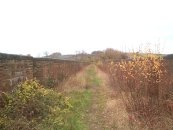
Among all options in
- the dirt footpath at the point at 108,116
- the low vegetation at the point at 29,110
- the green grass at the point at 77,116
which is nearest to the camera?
the low vegetation at the point at 29,110

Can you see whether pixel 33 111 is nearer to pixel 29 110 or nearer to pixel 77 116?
pixel 29 110

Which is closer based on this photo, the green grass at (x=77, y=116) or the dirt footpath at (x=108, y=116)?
the green grass at (x=77, y=116)

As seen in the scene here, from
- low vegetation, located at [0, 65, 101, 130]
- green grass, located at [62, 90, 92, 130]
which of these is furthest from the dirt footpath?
low vegetation, located at [0, 65, 101, 130]

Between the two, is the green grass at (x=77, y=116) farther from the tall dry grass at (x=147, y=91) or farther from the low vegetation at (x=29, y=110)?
the tall dry grass at (x=147, y=91)

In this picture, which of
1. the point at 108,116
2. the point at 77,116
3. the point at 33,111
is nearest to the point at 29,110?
the point at 33,111

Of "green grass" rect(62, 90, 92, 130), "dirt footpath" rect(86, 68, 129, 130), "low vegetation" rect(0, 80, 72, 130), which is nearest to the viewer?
"low vegetation" rect(0, 80, 72, 130)

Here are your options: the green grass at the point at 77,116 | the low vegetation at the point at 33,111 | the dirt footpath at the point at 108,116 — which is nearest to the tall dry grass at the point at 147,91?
the dirt footpath at the point at 108,116

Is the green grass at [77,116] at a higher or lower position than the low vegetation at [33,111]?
lower

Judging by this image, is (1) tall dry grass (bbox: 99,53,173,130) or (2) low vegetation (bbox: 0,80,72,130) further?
(1) tall dry grass (bbox: 99,53,173,130)

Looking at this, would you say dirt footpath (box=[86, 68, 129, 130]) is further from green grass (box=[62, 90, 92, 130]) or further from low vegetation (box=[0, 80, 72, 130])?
low vegetation (box=[0, 80, 72, 130])

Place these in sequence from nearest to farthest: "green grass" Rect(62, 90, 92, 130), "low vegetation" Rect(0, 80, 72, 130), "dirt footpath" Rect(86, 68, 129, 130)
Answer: "low vegetation" Rect(0, 80, 72, 130), "green grass" Rect(62, 90, 92, 130), "dirt footpath" Rect(86, 68, 129, 130)

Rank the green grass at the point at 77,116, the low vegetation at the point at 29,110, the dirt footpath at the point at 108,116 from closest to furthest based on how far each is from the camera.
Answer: the low vegetation at the point at 29,110 < the green grass at the point at 77,116 < the dirt footpath at the point at 108,116

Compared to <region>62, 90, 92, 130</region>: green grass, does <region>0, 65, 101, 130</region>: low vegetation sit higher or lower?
higher

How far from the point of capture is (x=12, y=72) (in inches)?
347
